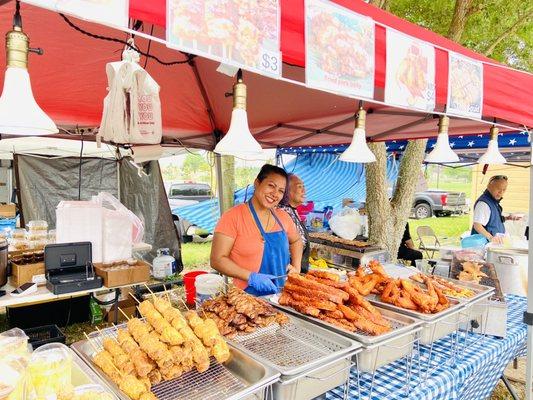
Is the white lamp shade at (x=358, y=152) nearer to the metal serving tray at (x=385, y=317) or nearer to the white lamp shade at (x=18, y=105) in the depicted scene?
the metal serving tray at (x=385, y=317)

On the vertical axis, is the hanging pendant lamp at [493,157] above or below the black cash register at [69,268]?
above

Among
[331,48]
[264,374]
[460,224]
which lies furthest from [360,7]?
[460,224]

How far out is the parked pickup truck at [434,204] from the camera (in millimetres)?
21609

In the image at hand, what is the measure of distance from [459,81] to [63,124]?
5.12 meters

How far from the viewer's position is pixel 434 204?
21.7 meters

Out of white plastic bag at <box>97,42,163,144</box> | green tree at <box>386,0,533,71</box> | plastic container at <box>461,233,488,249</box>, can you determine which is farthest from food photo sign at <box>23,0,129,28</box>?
green tree at <box>386,0,533,71</box>

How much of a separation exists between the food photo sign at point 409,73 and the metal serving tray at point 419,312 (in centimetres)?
127

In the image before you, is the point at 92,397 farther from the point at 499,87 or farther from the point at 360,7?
the point at 499,87

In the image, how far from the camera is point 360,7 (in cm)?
183

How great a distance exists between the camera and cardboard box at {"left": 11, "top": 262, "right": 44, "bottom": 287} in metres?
3.28

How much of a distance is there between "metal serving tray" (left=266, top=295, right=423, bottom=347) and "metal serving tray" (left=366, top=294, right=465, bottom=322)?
34 mm

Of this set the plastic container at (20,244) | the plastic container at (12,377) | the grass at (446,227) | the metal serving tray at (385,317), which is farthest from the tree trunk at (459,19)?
the grass at (446,227)

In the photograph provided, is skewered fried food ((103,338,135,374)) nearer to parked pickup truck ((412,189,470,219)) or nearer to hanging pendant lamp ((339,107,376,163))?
hanging pendant lamp ((339,107,376,163))

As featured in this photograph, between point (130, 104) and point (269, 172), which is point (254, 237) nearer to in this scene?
point (269, 172)
